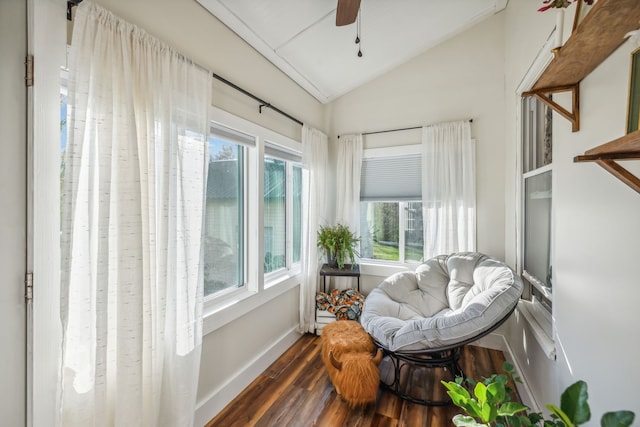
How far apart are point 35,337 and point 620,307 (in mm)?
2077

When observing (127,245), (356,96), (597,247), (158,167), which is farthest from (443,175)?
(127,245)

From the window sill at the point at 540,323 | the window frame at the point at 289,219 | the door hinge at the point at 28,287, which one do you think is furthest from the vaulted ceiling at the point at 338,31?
the window sill at the point at 540,323

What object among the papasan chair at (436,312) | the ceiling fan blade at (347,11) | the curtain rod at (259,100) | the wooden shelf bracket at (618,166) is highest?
the ceiling fan blade at (347,11)

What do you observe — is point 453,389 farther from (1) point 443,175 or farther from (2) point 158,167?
(1) point 443,175

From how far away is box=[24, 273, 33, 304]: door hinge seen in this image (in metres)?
1.01

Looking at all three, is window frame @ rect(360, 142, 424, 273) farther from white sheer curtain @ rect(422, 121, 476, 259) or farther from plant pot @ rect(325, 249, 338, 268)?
plant pot @ rect(325, 249, 338, 268)

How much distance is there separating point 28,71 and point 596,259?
2.27m

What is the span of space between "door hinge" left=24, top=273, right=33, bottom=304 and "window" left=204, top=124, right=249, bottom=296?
0.89m

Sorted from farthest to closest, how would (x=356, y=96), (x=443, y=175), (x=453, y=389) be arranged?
(x=356, y=96) → (x=443, y=175) → (x=453, y=389)

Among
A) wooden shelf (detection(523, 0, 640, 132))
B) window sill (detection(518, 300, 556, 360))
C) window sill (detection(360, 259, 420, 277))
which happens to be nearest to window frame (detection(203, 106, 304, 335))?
window sill (detection(360, 259, 420, 277))

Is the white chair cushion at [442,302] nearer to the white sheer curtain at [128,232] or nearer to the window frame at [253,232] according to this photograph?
the window frame at [253,232]

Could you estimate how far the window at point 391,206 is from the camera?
3.06 meters

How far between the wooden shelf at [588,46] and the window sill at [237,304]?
2.14 meters

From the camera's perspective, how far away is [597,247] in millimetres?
1053
